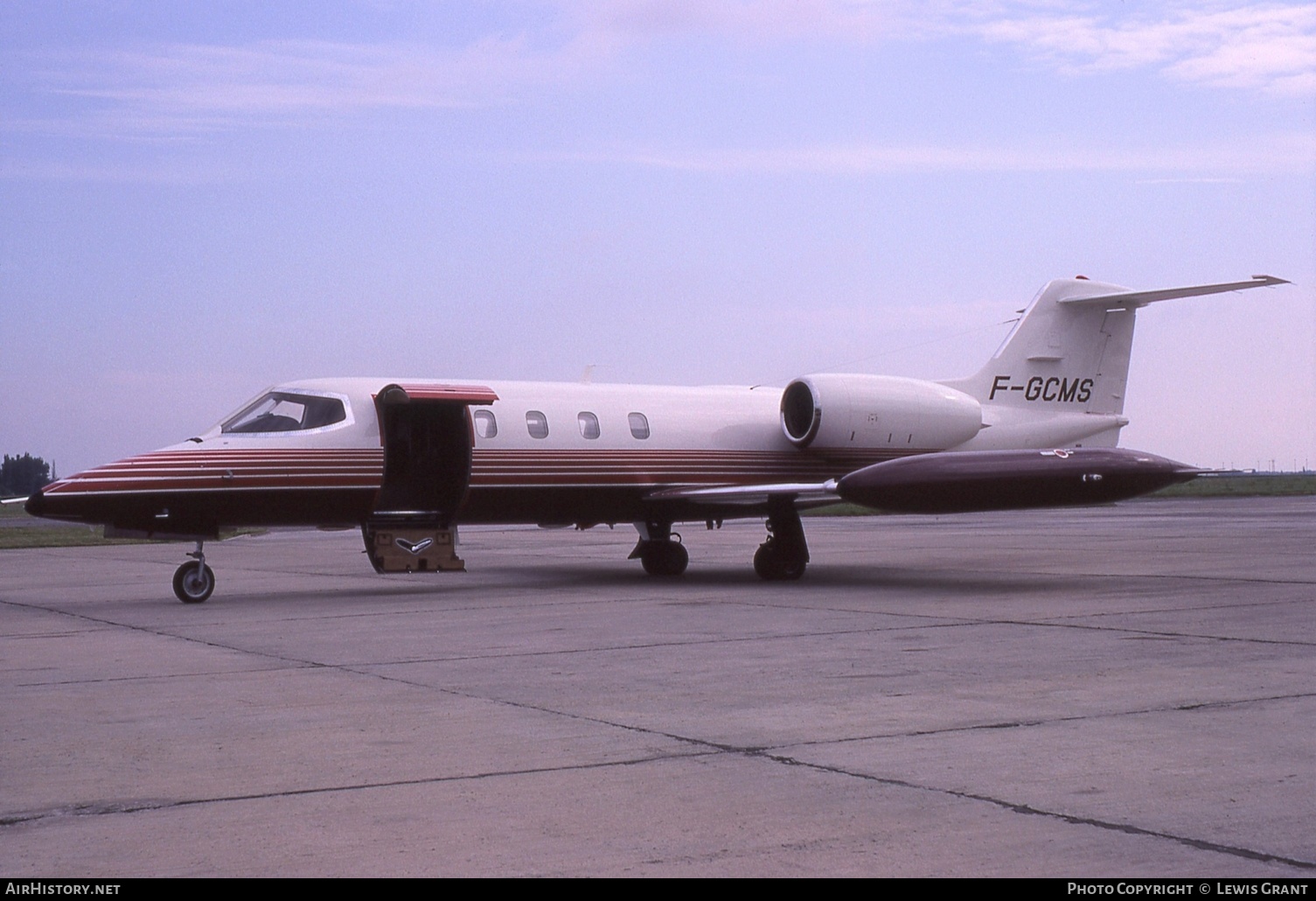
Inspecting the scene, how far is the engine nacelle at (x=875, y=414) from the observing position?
62.3 ft

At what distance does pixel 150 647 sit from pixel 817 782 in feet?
23.9

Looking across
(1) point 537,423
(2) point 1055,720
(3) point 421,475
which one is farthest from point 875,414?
(2) point 1055,720

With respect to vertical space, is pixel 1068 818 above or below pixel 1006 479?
below

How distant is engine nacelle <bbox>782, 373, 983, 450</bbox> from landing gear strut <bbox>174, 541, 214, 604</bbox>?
807 centimetres

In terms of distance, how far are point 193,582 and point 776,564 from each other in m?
7.18

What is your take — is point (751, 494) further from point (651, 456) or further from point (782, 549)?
point (651, 456)

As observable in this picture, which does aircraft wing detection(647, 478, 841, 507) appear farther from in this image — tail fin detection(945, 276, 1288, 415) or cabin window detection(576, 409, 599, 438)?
tail fin detection(945, 276, 1288, 415)

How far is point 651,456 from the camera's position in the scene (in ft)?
60.3

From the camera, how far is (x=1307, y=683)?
838 centimetres

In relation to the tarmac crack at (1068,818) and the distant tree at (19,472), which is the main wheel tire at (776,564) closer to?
the tarmac crack at (1068,818)

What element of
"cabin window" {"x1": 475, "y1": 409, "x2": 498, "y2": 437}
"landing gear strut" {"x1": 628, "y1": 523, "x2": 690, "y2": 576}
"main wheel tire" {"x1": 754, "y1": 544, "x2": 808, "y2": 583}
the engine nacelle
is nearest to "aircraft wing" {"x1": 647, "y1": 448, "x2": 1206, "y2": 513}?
"main wheel tire" {"x1": 754, "y1": 544, "x2": 808, "y2": 583}

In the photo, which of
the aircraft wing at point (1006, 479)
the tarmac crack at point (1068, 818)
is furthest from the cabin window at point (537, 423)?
the tarmac crack at point (1068, 818)

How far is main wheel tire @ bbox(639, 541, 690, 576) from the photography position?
1912 centimetres
